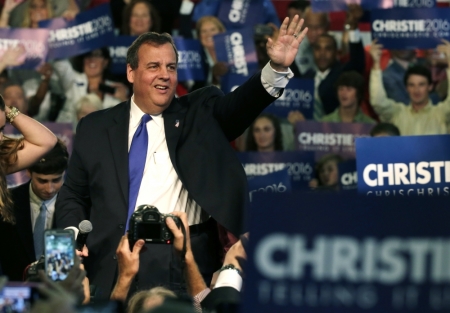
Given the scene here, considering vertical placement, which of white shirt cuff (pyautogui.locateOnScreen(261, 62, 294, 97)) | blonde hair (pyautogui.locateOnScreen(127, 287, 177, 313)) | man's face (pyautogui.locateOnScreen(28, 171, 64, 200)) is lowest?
blonde hair (pyautogui.locateOnScreen(127, 287, 177, 313))

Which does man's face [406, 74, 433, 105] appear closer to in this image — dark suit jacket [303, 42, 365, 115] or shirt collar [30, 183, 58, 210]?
dark suit jacket [303, 42, 365, 115]

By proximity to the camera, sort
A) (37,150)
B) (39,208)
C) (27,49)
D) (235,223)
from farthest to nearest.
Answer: (27,49)
(39,208)
(37,150)
(235,223)

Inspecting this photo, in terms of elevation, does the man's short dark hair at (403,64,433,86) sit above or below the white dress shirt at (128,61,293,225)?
above

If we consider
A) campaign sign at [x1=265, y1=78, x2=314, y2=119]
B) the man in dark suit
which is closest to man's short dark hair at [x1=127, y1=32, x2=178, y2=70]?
the man in dark suit

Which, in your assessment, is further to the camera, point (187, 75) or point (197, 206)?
point (187, 75)

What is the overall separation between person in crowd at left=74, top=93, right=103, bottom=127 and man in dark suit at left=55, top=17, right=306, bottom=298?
11.9 ft

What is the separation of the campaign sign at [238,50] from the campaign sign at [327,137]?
2.22 feet

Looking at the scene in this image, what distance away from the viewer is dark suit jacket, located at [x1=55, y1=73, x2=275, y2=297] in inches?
179

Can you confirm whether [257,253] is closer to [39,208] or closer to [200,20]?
Result: [39,208]

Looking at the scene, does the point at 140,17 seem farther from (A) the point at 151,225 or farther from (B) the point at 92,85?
(A) the point at 151,225

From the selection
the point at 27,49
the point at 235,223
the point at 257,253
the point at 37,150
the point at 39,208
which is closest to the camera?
the point at 257,253

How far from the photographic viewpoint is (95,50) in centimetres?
873

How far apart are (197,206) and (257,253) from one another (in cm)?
184

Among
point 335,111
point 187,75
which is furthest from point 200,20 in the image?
point 335,111
